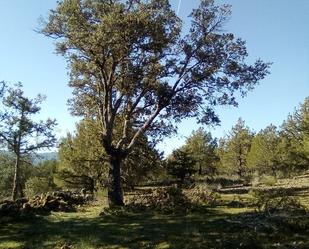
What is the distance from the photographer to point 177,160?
50094 mm

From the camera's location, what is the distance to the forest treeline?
33.7 m

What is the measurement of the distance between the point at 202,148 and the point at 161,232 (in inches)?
2040

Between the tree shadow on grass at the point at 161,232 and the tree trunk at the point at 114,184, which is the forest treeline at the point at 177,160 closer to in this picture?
the tree trunk at the point at 114,184

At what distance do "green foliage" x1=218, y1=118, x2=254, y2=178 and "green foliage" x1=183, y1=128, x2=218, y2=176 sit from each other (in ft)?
7.02

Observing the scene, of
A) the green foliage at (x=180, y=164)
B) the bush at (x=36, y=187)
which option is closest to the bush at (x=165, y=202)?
the green foliage at (x=180, y=164)

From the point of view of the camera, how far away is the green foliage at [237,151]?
68562 mm

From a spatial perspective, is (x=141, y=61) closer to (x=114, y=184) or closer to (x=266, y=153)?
(x=114, y=184)

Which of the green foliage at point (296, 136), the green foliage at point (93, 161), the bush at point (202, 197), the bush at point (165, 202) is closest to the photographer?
the bush at point (165, 202)

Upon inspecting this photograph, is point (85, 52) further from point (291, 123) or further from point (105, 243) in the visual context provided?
point (291, 123)

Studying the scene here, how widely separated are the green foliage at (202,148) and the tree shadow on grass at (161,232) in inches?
1810

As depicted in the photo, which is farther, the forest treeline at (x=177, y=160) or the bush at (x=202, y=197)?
the forest treeline at (x=177, y=160)

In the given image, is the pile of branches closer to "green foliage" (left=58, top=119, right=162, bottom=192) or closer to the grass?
the grass

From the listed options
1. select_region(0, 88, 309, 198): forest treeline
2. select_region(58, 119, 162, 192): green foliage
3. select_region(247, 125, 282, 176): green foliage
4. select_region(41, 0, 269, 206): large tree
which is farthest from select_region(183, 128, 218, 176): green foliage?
select_region(41, 0, 269, 206): large tree

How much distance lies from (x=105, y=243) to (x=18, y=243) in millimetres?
3037
